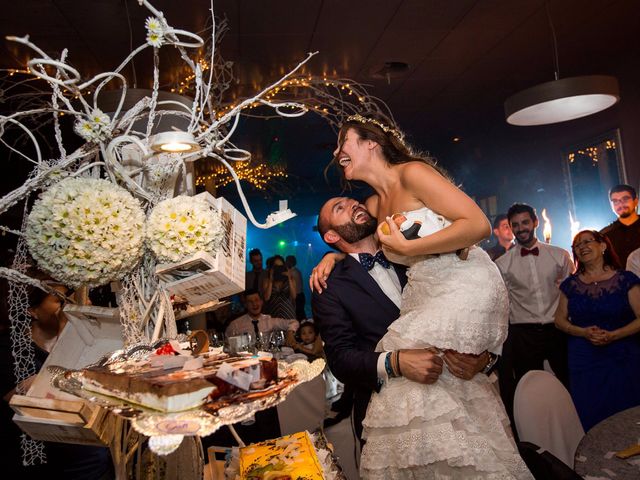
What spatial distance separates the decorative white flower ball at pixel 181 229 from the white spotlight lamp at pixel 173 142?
17 centimetres

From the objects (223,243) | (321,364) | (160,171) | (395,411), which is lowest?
(395,411)

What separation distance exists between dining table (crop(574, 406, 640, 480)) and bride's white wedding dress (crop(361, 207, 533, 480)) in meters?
0.27

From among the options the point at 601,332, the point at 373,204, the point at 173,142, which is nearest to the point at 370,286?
the point at 373,204

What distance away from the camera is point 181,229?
1221mm

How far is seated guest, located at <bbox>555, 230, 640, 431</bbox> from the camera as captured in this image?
3650 millimetres

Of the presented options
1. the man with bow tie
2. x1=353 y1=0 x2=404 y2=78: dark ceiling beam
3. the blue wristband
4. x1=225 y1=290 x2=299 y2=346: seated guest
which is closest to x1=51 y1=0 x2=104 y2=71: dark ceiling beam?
x1=353 y1=0 x2=404 y2=78: dark ceiling beam

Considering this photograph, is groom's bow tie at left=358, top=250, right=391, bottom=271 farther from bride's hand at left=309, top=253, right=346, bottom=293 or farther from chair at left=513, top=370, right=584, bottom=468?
chair at left=513, top=370, right=584, bottom=468

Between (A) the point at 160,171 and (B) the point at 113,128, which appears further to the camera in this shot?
(A) the point at 160,171

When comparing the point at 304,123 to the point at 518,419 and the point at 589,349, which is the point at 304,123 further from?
the point at 518,419

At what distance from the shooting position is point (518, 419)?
2123mm

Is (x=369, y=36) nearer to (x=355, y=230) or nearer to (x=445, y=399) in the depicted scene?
(x=355, y=230)

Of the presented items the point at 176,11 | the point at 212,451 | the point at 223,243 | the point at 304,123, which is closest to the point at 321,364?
the point at 223,243

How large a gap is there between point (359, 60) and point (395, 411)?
469 cm

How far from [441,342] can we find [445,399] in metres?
0.18
